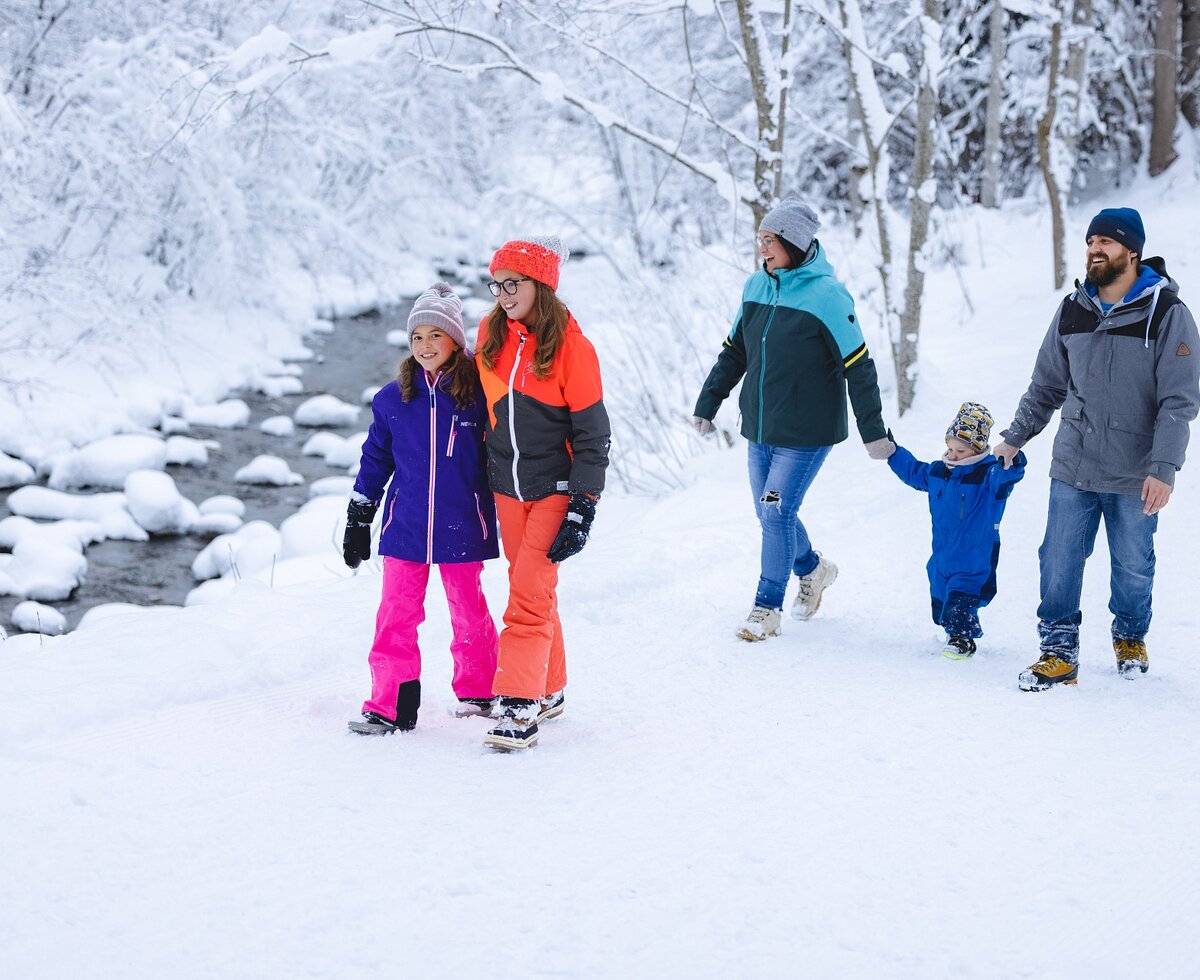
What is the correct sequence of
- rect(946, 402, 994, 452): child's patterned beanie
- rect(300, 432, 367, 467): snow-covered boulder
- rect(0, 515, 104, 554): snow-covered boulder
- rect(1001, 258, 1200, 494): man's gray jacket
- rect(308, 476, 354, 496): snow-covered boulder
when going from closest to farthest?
rect(1001, 258, 1200, 494): man's gray jacket < rect(946, 402, 994, 452): child's patterned beanie < rect(0, 515, 104, 554): snow-covered boulder < rect(308, 476, 354, 496): snow-covered boulder < rect(300, 432, 367, 467): snow-covered boulder

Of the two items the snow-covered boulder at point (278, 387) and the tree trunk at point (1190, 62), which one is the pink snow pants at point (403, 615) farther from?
the tree trunk at point (1190, 62)

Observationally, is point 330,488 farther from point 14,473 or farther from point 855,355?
point 855,355

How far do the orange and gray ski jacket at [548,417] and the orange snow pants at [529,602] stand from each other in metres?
0.07

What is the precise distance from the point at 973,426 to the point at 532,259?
71.9 inches

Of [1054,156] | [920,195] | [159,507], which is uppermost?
[1054,156]

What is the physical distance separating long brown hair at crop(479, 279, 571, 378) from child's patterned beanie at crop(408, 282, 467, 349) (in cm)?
10

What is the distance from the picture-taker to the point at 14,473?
961 centimetres

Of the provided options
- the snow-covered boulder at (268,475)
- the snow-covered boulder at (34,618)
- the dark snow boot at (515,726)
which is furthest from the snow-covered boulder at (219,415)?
the dark snow boot at (515,726)

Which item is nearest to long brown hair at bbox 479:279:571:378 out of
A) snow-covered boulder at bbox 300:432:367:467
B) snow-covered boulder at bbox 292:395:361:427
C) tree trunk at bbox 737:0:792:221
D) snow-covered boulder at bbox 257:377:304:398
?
tree trunk at bbox 737:0:792:221

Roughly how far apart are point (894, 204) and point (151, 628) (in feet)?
55.1

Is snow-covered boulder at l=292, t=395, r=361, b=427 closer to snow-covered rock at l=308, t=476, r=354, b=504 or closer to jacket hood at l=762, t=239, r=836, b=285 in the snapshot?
snow-covered rock at l=308, t=476, r=354, b=504

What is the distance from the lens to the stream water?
7883 millimetres

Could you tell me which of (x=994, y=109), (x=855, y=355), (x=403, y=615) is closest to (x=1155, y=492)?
(x=855, y=355)

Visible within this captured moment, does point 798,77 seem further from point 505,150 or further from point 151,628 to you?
point 151,628
